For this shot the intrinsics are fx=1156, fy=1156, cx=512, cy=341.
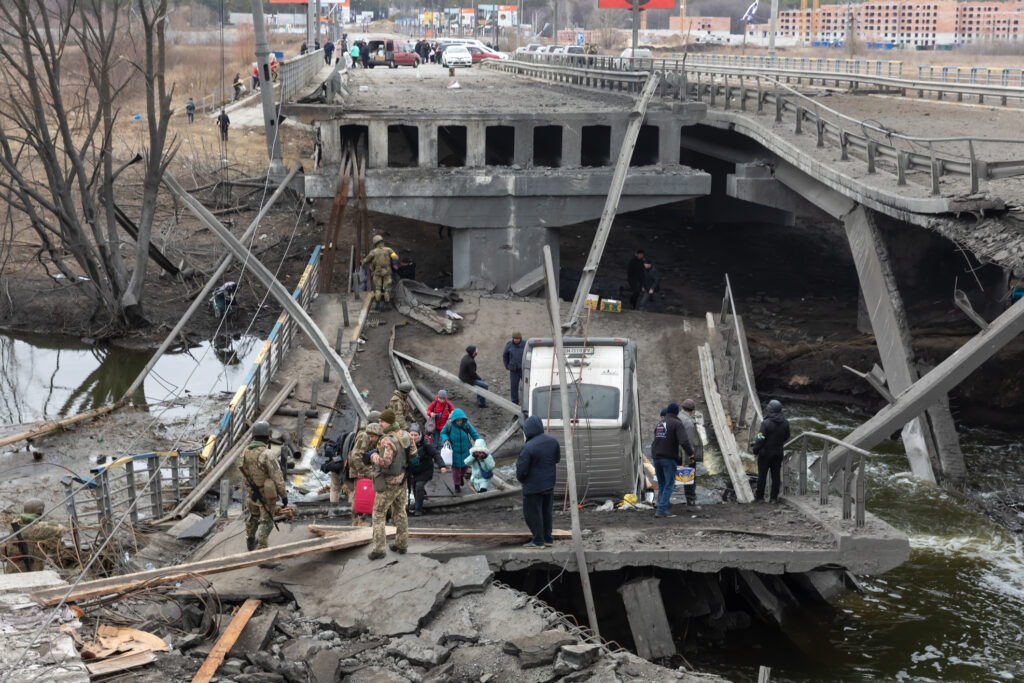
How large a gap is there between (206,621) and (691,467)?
7.18 m

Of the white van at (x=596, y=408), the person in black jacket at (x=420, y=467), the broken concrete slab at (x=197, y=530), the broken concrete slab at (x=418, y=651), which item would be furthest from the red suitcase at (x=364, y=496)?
the white van at (x=596, y=408)

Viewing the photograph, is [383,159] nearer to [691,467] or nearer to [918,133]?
[918,133]

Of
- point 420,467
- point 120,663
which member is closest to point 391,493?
point 420,467

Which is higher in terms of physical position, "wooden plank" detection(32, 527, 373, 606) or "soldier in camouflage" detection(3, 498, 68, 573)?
"wooden plank" detection(32, 527, 373, 606)

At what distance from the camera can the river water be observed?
13539 mm

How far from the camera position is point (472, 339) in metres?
26.5

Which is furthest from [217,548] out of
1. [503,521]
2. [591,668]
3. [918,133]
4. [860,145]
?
[918,133]

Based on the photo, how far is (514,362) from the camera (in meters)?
21.7

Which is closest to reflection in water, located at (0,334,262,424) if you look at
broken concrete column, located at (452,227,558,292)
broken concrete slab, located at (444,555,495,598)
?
broken concrete column, located at (452,227,558,292)

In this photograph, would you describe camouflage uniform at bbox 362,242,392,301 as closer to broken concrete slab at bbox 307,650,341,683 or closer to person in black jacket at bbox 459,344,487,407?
person in black jacket at bbox 459,344,487,407

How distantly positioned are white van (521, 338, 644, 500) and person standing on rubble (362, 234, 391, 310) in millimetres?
9765

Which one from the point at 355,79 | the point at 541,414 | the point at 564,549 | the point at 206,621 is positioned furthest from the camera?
the point at 355,79

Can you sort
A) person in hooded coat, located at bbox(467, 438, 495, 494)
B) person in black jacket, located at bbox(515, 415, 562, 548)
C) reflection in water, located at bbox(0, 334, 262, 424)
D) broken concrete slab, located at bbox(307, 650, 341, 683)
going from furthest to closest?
reflection in water, located at bbox(0, 334, 262, 424) → person in hooded coat, located at bbox(467, 438, 495, 494) → person in black jacket, located at bbox(515, 415, 562, 548) → broken concrete slab, located at bbox(307, 650, 341, 683)

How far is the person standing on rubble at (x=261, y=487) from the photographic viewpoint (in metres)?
12.2
